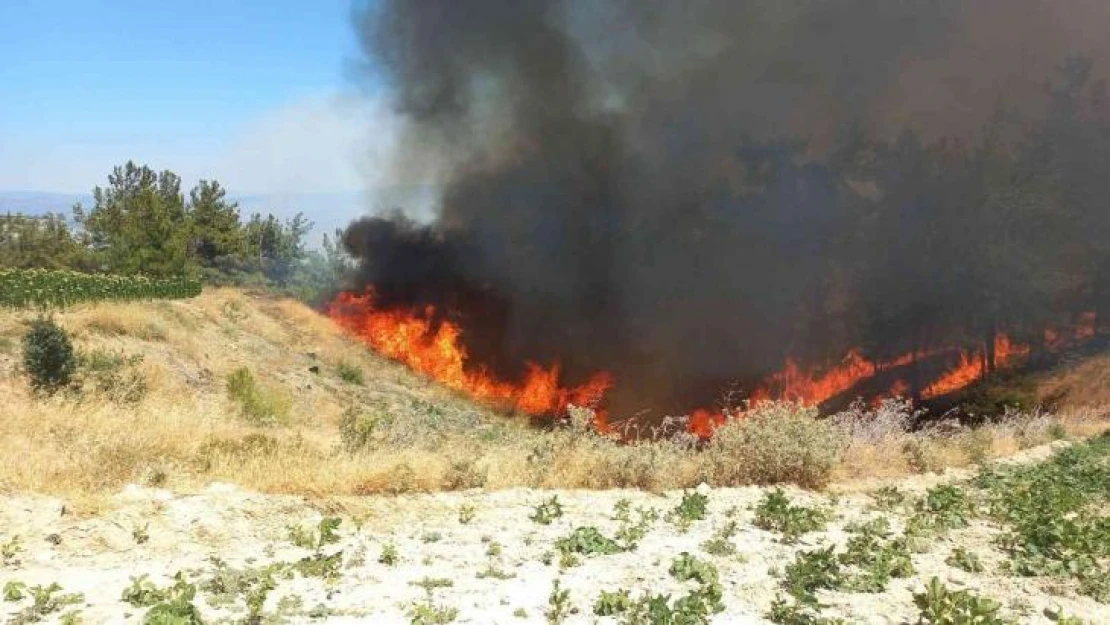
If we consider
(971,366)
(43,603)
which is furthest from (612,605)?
(971,366)

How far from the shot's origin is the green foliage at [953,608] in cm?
504

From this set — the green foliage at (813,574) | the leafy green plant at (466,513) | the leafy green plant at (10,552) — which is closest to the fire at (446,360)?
the leafy green plant at (466,513)

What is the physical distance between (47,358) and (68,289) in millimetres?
17236

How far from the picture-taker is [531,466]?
31.9 ft

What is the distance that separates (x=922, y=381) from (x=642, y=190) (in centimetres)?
1810

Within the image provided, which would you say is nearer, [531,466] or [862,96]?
[531,466]

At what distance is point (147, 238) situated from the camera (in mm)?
44250

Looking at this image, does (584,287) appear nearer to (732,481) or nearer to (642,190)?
(642,190)

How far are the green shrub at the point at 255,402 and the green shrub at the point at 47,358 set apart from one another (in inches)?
143

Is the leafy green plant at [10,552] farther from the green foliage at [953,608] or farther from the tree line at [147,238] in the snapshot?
the tree line at [147,238]

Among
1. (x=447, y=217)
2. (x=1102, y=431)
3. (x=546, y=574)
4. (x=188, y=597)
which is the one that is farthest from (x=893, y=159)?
(x=188, y=597)

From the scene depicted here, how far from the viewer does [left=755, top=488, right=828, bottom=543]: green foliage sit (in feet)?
24.3

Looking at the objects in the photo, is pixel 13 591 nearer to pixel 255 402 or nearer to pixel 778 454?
pixel 778 454

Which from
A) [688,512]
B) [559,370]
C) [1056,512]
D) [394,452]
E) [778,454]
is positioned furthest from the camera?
[559,370]
